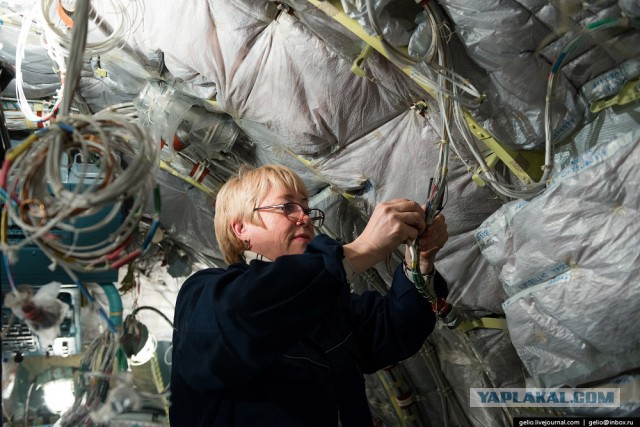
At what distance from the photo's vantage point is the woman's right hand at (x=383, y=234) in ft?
4.97

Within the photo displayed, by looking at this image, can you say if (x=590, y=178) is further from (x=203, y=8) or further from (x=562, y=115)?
(x=203, y=8)

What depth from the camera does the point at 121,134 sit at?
1.21 m

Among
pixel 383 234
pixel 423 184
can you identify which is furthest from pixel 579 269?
pixel 423 184

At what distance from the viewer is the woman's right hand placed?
1516 millimetres

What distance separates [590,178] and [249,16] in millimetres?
1146

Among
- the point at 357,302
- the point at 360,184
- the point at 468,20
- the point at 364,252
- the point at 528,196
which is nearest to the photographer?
the point at 364,252

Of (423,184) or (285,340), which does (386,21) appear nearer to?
(423,184)

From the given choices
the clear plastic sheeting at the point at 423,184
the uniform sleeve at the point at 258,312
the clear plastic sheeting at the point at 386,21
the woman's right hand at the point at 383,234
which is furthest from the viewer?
the clear plastic sheeting at the point at 423,184

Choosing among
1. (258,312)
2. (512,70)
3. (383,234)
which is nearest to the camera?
(258,312)

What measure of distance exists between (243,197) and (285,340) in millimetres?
537

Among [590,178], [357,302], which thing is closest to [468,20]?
[590,178]

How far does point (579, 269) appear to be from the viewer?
1590 mm

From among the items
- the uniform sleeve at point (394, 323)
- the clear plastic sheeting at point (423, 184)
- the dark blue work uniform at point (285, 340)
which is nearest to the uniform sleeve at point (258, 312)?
the dark blue work uniform at point (285, 340)

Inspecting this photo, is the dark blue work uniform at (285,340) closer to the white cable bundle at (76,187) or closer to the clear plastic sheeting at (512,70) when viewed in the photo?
the white cable bundle at (76,187)
